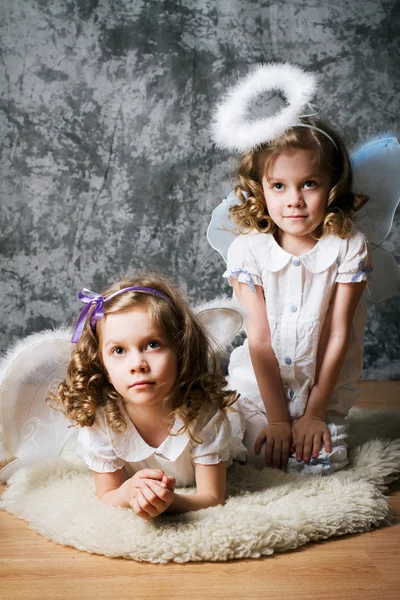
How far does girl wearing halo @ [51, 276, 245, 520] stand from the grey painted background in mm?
1120

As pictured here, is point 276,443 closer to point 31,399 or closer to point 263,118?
point 31,399

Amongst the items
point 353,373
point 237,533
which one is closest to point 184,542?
point 237,533

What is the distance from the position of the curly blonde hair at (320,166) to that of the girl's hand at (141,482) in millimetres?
664

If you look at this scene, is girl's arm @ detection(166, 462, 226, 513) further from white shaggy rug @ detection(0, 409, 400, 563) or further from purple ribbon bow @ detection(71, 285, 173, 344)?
purple ribbon bow @ detection(71, 285, 173, 344)

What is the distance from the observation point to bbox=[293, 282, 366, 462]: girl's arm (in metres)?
1.68

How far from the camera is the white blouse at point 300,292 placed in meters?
1.70

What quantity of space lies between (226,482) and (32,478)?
1.22ft

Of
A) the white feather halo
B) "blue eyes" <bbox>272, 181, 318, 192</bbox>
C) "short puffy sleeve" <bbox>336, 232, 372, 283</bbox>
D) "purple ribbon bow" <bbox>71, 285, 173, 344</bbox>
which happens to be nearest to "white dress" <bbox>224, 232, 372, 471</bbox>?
"short puffy sleeve" <bbox>336, 232, 372, 283</bbox>

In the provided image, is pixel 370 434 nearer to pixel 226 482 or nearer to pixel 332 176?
pixel 226 482

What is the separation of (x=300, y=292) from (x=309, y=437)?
1.00ft

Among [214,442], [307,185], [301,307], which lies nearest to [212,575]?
[214,442]

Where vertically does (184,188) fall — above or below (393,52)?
below

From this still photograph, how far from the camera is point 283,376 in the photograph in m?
1.75

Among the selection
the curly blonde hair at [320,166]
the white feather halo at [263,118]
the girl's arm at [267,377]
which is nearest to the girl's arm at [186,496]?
the girl's arm at [267,377]
